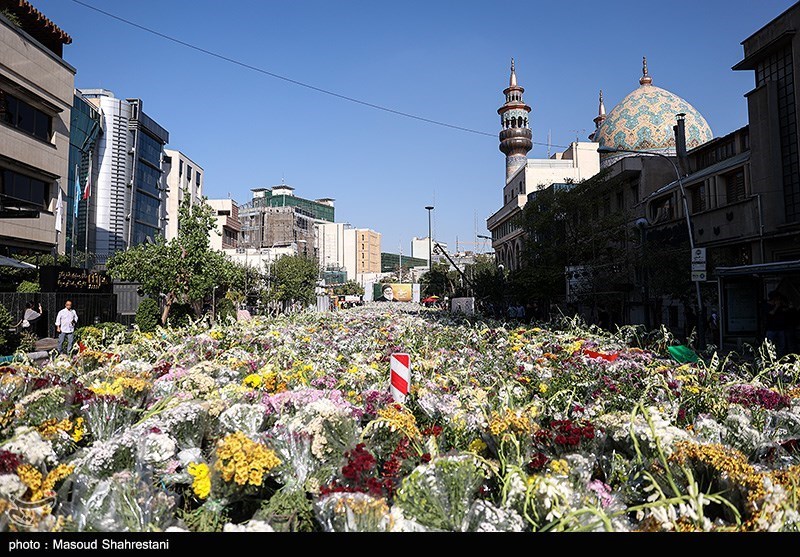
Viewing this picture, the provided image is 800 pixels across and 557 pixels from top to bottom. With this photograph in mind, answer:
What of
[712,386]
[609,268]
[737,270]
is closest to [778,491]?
[712,386]

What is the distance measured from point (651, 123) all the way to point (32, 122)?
40534 mm

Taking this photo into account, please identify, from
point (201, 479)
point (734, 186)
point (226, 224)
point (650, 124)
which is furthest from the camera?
point (226, 224)

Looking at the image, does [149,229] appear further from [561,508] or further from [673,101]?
[561,508]

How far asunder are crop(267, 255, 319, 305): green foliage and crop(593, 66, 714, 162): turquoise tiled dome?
27285mm

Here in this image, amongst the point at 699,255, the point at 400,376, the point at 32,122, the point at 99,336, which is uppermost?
the point at 32,122

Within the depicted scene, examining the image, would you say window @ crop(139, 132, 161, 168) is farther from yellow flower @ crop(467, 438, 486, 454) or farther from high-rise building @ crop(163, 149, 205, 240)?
yellow flower @ crop(467, 438, 486, 454)

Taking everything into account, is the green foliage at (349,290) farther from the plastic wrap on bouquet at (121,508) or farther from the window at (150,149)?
the plastic wrap on bouquet at (121,508)

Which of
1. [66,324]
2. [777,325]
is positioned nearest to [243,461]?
[777,325]

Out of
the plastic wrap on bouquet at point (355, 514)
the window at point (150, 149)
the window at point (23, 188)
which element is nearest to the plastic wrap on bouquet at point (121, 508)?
the plastic wrap on bouquet at point (355, 514)

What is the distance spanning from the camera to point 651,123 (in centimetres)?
4119

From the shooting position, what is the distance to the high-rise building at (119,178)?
5622 cm

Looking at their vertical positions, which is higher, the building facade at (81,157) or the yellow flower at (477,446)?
the building facade at (81,157)

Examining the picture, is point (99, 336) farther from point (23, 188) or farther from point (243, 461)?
point (23, 188)

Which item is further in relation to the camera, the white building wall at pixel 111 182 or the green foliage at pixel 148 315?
the white building wall at pixel 111 182
